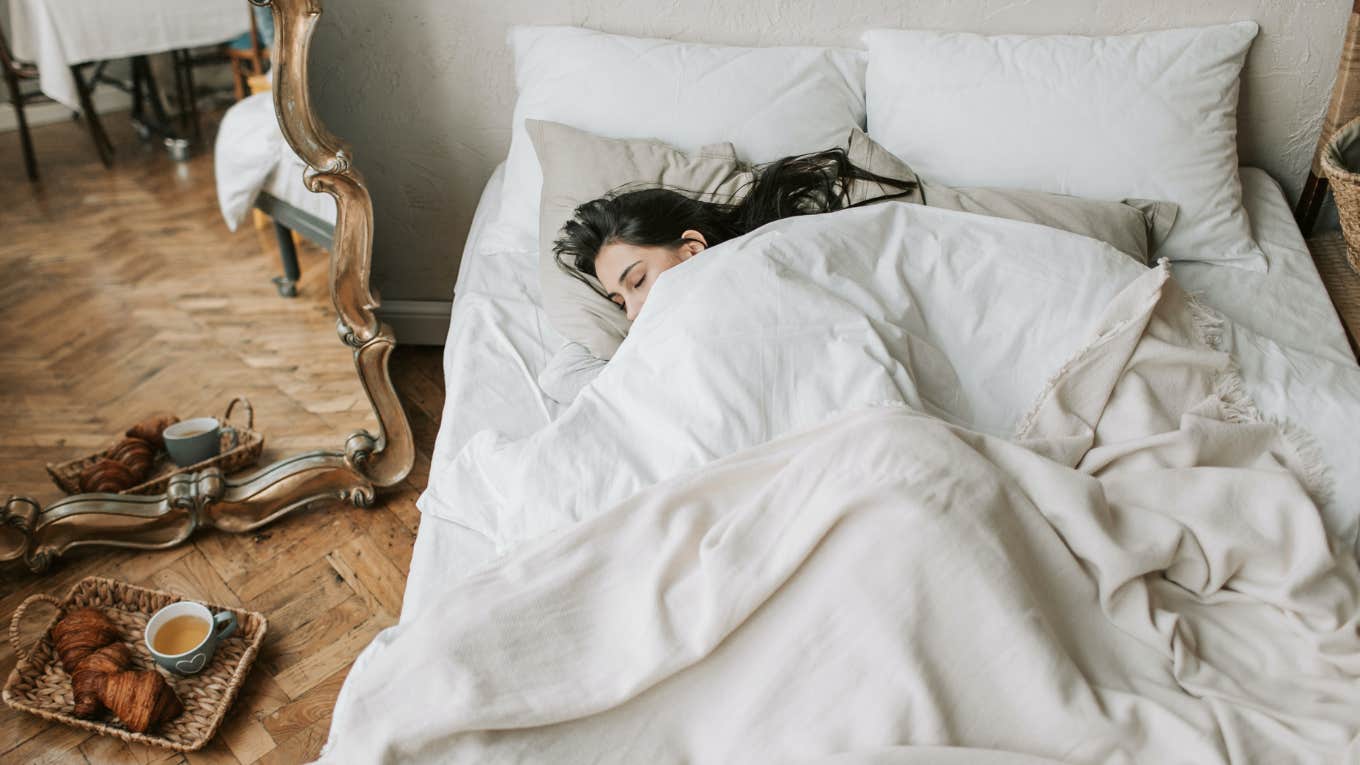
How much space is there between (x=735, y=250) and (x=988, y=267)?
34 cm

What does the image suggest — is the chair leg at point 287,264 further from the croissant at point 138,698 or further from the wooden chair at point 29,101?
the croissant at point 138,698

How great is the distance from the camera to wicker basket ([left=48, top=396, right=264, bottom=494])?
1678 millimetres

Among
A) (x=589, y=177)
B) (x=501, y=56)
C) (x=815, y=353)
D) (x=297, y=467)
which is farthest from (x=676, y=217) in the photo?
(x=297, y=467)

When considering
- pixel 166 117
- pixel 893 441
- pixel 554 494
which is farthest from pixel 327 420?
pixel 893 441

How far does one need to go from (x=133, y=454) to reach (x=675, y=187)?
1055 mm

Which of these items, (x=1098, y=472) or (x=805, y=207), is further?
(x=805, y=207)

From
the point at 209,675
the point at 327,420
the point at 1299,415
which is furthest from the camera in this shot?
the point at 327,420

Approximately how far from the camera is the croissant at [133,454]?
170 cm

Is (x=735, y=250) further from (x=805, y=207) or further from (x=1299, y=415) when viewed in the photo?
(x=1299, y=415)

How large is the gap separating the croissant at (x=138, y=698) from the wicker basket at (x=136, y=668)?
20 mm

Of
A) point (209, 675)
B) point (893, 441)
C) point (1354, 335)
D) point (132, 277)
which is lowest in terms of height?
point (209, 675)

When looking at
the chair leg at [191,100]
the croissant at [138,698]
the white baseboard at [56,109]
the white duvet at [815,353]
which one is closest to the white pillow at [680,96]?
the white duvet at [815,353]

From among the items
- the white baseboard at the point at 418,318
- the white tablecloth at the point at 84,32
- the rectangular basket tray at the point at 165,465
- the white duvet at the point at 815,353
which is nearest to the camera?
the white duvet at the point at 815,353

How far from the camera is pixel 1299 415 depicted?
121 cm
